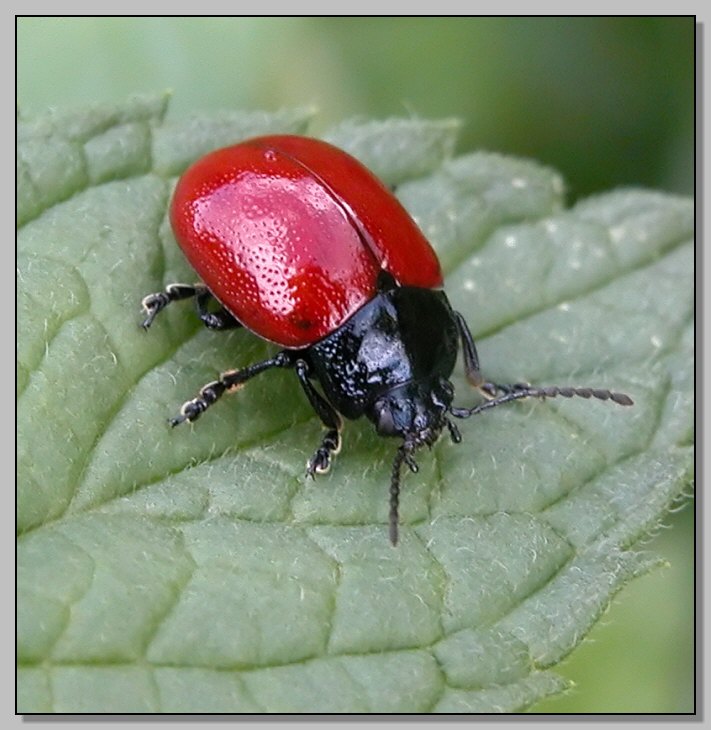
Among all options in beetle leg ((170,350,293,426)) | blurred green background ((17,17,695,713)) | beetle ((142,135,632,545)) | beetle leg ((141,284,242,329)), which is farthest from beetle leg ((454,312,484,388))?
blurred green background ((17,17,695,713))

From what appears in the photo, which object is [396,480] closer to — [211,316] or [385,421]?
[385,421]

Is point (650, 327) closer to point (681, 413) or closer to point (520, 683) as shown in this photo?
point (681, 413)

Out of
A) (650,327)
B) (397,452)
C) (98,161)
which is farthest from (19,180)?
(650,327)

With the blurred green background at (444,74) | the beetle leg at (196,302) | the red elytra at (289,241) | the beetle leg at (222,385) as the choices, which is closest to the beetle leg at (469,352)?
A: the red elytra at (289,241)

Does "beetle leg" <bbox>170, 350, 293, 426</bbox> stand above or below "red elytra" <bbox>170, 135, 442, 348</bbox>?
below

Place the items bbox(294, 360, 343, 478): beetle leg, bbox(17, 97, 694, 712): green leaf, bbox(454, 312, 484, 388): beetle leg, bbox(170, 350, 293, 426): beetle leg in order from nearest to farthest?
bbox(17, 97, 694, 712): green leaf
bbox(170, 350, 293, 426): beetle leg
bbox(294, 360, 343, 478): beetle leg
bbox(454, 312, 484, 388): beetle leg

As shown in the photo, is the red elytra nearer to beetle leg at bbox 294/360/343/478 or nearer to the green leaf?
beetle leg at bbox 294/360/343/478

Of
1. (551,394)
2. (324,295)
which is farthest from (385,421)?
(551,394)
